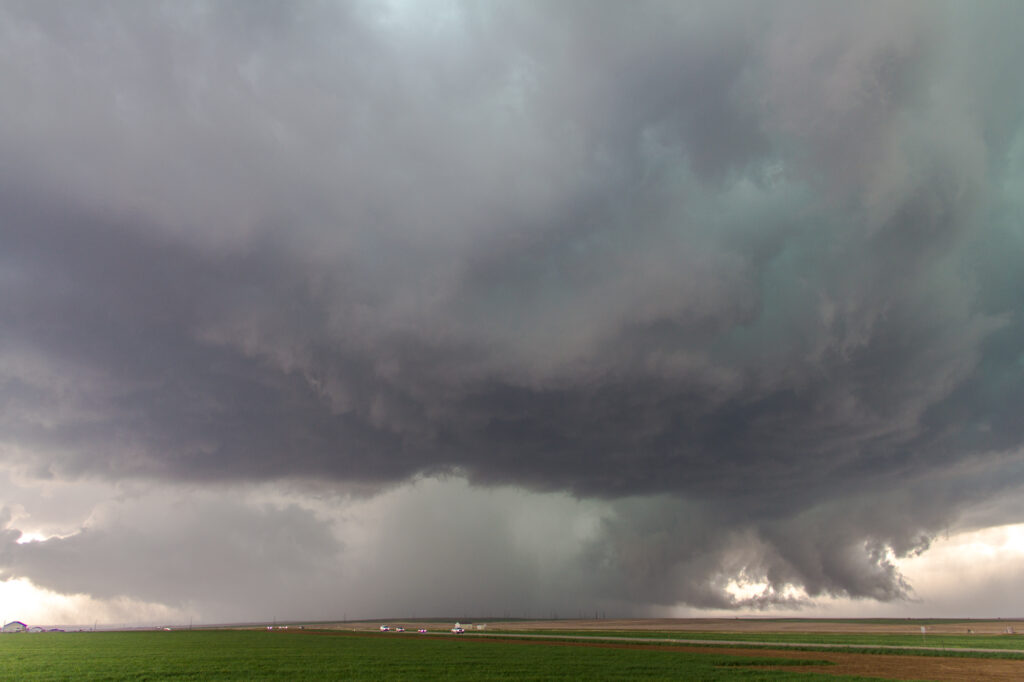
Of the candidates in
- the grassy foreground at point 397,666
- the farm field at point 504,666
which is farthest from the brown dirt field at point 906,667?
the grassy foreground at point 397,666

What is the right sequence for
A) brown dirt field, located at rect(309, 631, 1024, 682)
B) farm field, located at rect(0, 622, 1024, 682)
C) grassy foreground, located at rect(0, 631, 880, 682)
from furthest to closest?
1. brown dirt field, located at rect(309, 631, 1024, 682)
2. farm field, located at rect(0, 622, 1024, 682)
3. grassy foreground, located at rect(0, 631, 880, 682)

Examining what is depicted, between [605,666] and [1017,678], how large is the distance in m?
50.0

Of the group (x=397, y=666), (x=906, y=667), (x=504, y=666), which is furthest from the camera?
(x=906, y=667)

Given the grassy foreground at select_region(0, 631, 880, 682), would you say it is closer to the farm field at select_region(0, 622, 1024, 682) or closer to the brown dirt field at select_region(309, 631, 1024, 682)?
the farm field at select_region(0, 622, 1024, 682)

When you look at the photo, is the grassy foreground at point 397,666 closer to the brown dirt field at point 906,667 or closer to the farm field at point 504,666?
the farm field at point 504,666

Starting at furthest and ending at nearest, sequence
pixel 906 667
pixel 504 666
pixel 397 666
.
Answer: pixel 906 667 < pixel 397 666 < pixel 504 666

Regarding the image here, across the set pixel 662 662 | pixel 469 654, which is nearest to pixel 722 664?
pixel 662 662

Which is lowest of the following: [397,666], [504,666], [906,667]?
[906,667]

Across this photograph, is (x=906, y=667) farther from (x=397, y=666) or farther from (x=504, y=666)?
(x=397, y=666)

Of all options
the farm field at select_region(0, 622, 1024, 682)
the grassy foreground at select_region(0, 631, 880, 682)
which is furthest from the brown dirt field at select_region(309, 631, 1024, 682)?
the grassy foreground at select_region(0, 631, 880, 682)

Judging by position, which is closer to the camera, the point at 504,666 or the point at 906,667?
the point at 504,666

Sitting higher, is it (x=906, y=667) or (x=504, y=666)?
(x=504, y=666)

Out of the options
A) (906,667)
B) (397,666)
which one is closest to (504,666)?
(397,666)

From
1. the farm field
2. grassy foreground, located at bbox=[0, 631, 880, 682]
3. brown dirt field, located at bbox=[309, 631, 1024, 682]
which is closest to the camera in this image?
grassy foreground, located at bbox=[0, 631, 880, 682]
